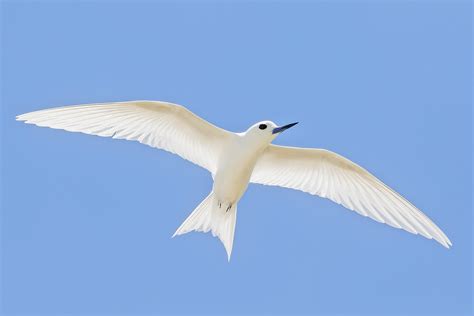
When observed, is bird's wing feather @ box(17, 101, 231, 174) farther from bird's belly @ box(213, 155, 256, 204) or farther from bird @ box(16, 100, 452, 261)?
bird's belly @ box(213, 155, 256, 204)

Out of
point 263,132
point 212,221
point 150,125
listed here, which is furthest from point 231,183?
point 150,125

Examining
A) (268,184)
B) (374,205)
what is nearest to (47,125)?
(268,184)

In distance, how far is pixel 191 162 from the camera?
45.8 feet

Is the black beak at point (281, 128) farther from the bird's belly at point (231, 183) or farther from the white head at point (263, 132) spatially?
the bird's belly at point (231, 183)

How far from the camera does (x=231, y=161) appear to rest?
13.6m

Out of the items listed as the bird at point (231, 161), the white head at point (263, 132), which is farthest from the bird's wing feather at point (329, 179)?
the white head at point (263, 132)

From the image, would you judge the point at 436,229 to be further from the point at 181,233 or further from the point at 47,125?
the point at 47,125

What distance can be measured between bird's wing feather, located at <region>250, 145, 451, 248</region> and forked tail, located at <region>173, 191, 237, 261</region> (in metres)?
0.85

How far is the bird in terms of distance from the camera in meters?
13.5

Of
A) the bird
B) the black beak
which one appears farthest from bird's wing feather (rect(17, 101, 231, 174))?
the black beak

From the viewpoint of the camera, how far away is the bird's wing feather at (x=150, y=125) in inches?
526

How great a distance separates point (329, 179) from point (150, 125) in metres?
2.94

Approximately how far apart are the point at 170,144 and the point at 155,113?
19.9 inches

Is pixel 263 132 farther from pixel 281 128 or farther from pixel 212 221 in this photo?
pixel 212 221
